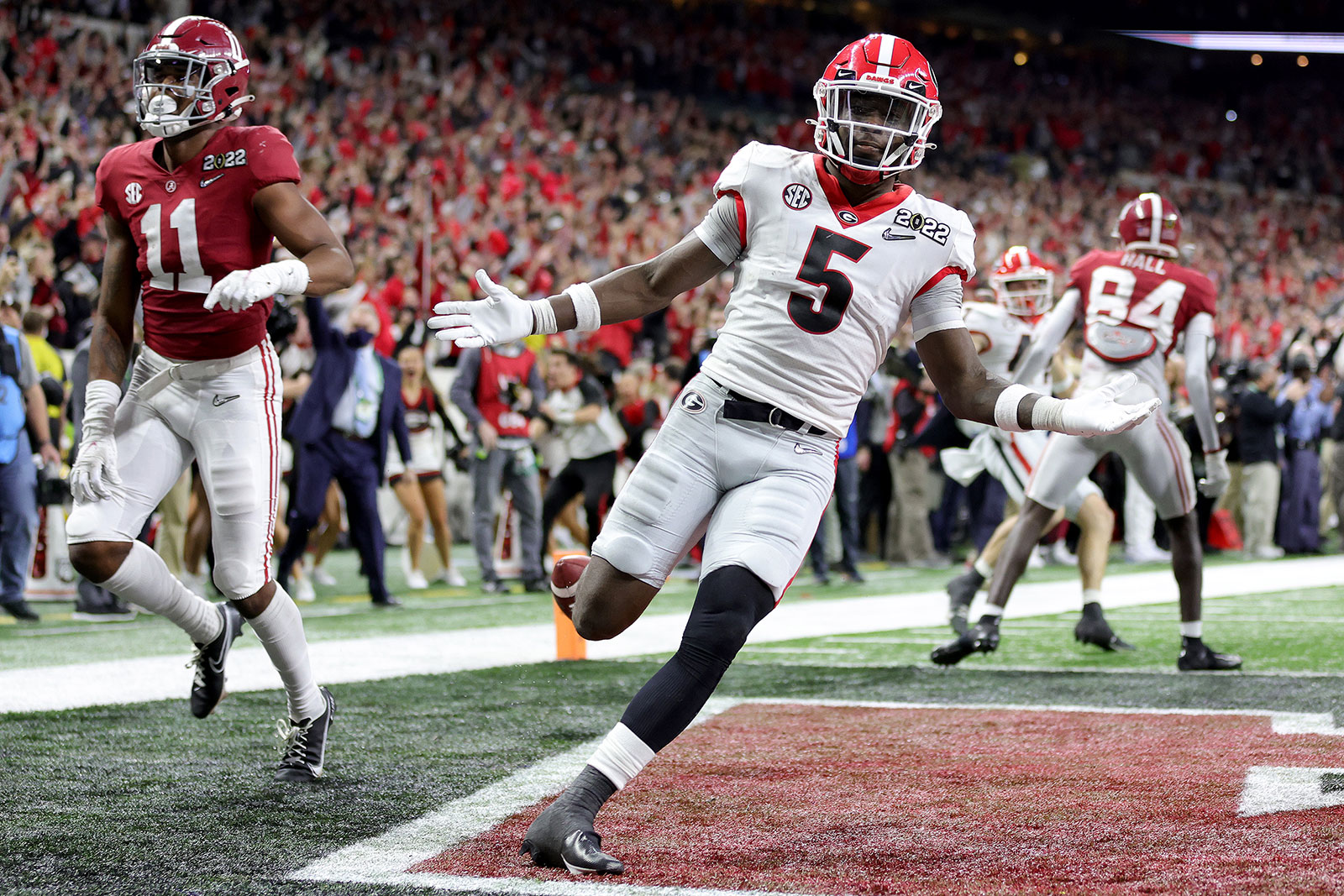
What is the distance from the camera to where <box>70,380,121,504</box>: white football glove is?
13.2 feet

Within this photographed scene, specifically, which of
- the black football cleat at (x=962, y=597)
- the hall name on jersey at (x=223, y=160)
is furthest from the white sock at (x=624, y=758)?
the black football cleat at (x=962, y=597)

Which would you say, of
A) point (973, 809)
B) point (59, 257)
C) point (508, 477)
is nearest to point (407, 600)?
point (508, 477)

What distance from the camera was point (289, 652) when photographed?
4.18m

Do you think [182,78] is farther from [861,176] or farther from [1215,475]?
[1215,475]

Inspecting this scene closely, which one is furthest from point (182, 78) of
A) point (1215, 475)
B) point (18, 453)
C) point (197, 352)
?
point (18, 453)

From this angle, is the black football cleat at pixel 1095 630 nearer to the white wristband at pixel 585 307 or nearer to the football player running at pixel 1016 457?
the football player running at pixel 1016 457

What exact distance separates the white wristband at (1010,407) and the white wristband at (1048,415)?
1.6 inches

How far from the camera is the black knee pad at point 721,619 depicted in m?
3.24

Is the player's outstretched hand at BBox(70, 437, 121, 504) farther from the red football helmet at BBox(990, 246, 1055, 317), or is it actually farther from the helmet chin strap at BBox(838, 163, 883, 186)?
the red football helmet at BBox(990, 246, 1055, 317)

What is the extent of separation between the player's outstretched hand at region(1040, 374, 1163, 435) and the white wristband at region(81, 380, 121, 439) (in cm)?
251

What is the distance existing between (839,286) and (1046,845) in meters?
1.33

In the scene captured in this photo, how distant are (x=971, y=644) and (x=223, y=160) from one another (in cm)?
364

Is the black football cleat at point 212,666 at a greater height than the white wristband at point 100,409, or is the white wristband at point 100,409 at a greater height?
the white wristband at point 100,409

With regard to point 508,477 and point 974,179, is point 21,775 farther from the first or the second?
point 974,179
